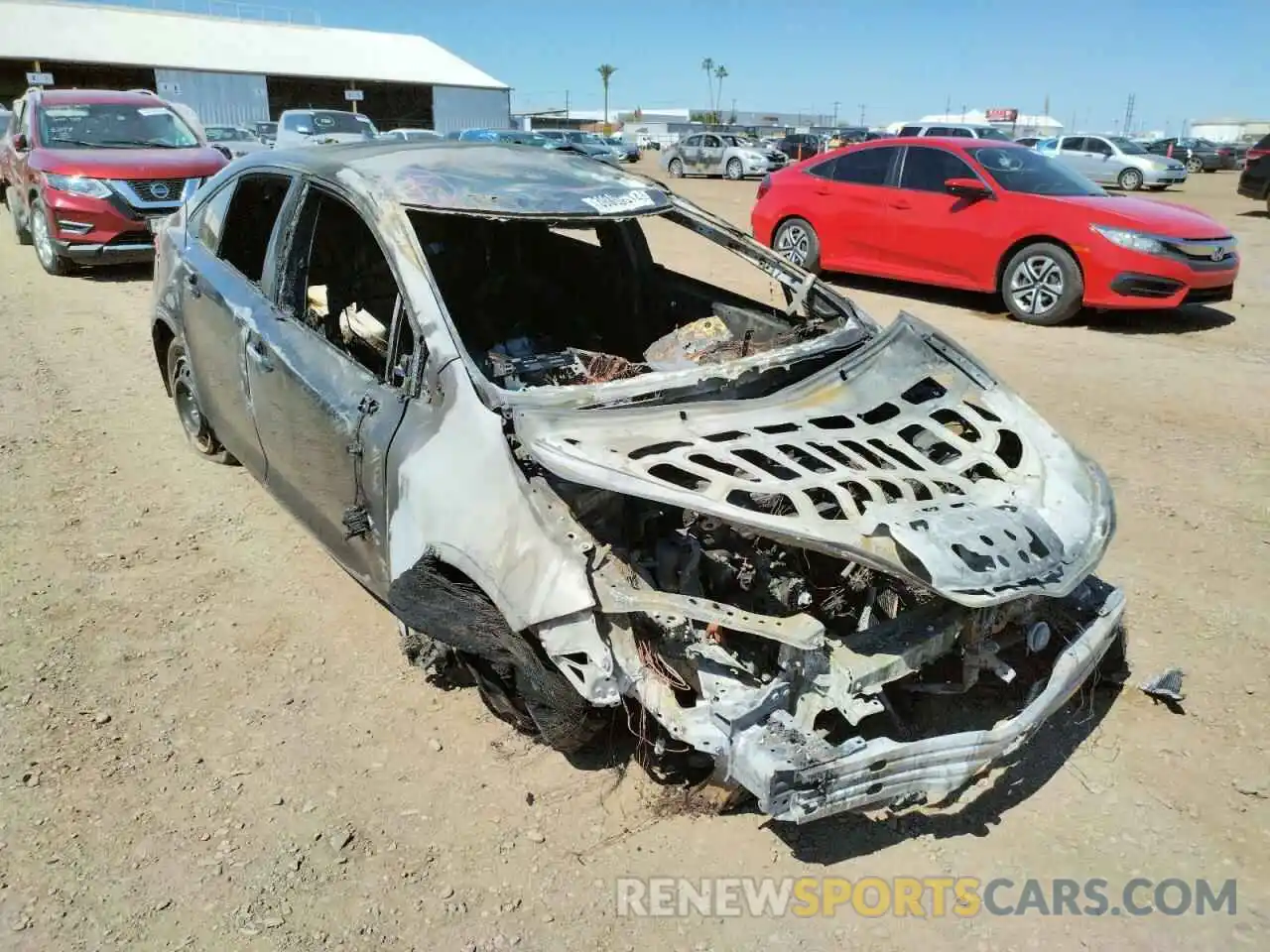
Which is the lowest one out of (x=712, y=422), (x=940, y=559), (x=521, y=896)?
(x=521, y=896)

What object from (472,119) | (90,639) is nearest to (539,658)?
(90,639)

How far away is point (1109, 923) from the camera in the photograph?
2484mm

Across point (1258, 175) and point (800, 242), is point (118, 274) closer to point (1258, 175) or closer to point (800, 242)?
point (800, 242)

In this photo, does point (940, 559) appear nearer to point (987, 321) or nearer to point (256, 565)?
point (256, 565)

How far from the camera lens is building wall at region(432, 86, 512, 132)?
4434 cm

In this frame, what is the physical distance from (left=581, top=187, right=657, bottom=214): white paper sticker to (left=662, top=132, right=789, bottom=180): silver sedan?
23.7 meters

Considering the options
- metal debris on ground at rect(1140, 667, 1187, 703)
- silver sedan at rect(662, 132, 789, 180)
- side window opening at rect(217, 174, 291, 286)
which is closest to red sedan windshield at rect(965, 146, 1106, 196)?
metal debris on ground at rect(1140, 667, 1187, 703)

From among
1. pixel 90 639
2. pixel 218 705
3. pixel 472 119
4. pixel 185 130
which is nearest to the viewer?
pixel 218 705

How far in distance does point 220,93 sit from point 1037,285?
127ft

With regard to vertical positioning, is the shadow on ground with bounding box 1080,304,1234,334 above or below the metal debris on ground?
above

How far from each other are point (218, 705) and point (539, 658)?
4.51ft

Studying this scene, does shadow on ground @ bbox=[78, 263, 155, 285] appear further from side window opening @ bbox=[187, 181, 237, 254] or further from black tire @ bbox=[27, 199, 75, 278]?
side window opening @ bbox=[187, 181, 237, 254]

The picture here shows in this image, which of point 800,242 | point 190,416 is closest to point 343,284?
point 190,416

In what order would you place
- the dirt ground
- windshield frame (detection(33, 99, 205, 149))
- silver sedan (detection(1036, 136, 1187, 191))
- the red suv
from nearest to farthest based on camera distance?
the dirt ground, the red suv, windshield frame (detection(33, 99, 205, 149)), silver sedan (detection(1036, 136, 1187, 191))
